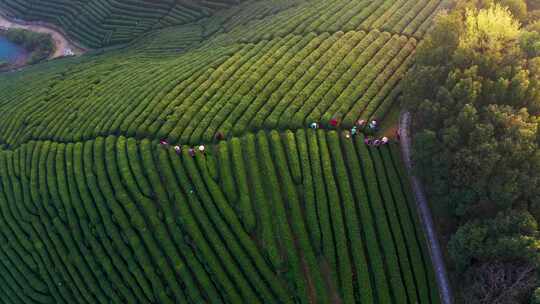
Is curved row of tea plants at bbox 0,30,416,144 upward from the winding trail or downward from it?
upward

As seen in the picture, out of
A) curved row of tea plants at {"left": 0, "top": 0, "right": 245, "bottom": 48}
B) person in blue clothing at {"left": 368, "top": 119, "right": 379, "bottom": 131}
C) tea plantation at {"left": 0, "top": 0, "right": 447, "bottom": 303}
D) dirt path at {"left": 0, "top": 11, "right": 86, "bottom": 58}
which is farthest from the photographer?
dirt path at {"left": 0, "top": 11, "right": 86, "bottom": 58}

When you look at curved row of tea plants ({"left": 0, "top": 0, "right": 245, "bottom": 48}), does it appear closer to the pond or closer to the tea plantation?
the pond

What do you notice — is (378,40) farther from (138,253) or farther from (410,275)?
(138,253)

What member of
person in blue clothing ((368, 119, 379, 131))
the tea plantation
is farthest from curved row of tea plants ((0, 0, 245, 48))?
person in blue clothing ((368, 119, 379, 131))

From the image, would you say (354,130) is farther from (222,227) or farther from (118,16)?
(118,16)

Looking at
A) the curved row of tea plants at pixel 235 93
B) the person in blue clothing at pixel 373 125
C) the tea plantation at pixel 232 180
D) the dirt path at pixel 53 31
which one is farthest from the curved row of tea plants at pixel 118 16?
the person in blue clothing at pixel 373 125

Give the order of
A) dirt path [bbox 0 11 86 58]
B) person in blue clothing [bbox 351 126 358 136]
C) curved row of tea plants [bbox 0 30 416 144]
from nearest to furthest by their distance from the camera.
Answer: person in blue clothing [bbox 351 126 358 136], curved row of tea plants [bbox 0 30 416 144], dirt path [bbox 0 11 86 58]

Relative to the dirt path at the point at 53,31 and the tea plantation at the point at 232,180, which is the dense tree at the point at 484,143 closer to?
the tea plantation at the point at 232,180
